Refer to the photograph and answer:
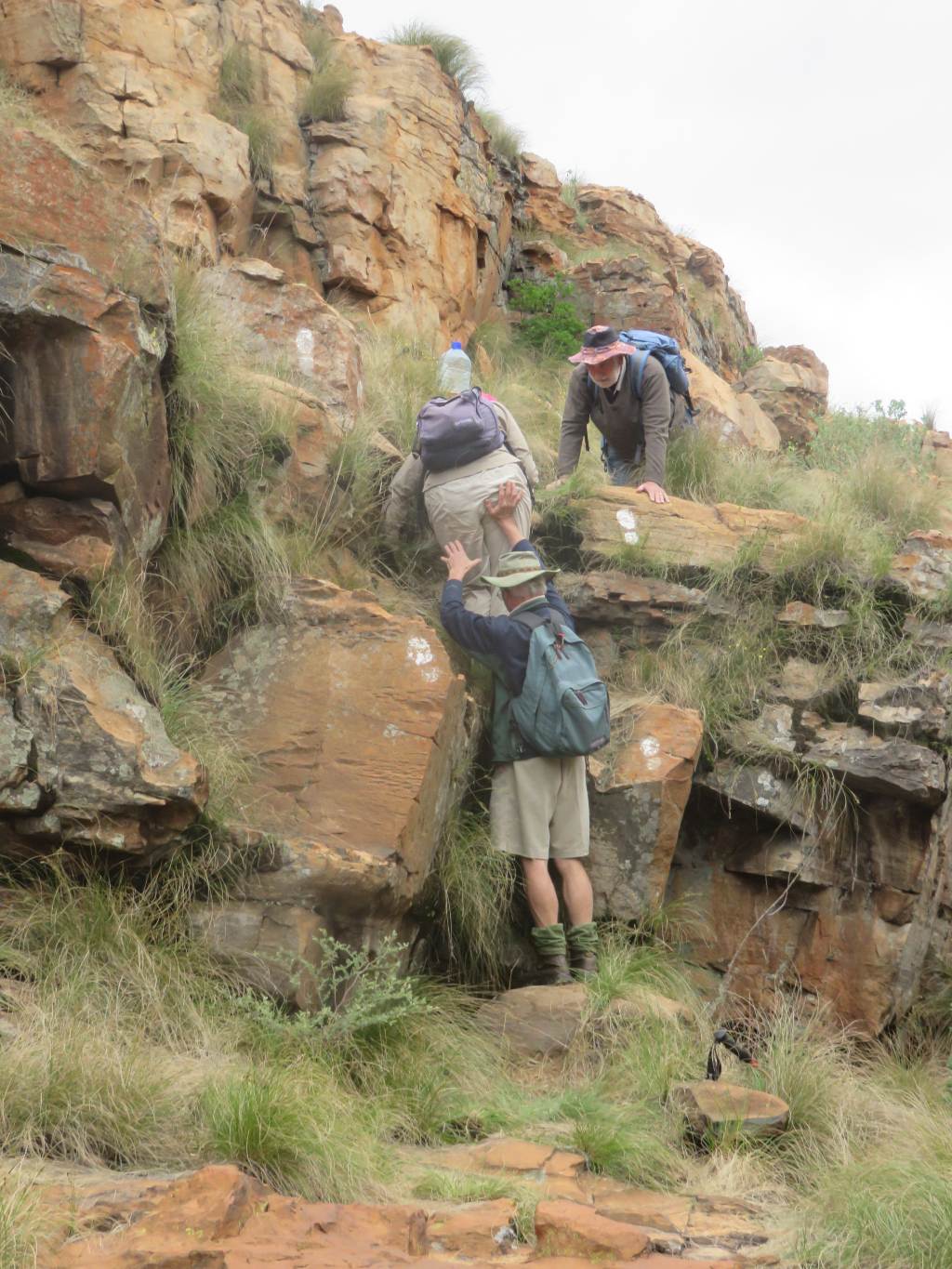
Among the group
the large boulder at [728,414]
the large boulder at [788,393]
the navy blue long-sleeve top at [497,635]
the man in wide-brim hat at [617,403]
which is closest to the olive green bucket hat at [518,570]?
the navy blue long-sleeve top at [497,635]

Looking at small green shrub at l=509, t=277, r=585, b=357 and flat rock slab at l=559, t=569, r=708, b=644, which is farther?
small green shrub at l=509, t=277, r=585, b=357

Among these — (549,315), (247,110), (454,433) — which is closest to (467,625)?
(454,433)

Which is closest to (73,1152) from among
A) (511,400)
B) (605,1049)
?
(605,1049)

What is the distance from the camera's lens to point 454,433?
274 inches

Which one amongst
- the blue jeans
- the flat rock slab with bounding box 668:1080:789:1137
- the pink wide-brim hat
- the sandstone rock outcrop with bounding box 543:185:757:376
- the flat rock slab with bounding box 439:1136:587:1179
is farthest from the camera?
the sandstone rock outcrop with bounding box 543:185:757:376

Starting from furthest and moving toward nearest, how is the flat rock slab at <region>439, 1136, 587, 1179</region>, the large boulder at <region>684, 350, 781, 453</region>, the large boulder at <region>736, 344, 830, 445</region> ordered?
the large boulder at <region>736, 344, 830, 445</region> < the large boulder at <region>684, 350, 781, 453</region> < the flat rock slab at <region>439, 1136, 587, 1179</region>

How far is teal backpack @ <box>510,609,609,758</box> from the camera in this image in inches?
246

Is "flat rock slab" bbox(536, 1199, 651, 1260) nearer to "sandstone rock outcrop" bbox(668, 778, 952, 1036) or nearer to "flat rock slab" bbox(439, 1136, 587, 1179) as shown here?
→ "flat rock slab" bbox(439, 1136, 587, 1179)

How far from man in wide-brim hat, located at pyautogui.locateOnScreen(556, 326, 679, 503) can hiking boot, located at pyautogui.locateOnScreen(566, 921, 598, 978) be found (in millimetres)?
3057

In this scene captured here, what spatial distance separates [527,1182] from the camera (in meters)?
4.04

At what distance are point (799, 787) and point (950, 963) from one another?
1291 mm

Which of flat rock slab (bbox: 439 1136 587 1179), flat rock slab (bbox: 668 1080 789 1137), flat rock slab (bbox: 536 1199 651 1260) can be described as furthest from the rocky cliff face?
flat rock slab (bbox: 536 1199 651 1260)

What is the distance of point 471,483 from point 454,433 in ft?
0.94

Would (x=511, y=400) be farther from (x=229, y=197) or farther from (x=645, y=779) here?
(x=645, y=779)
